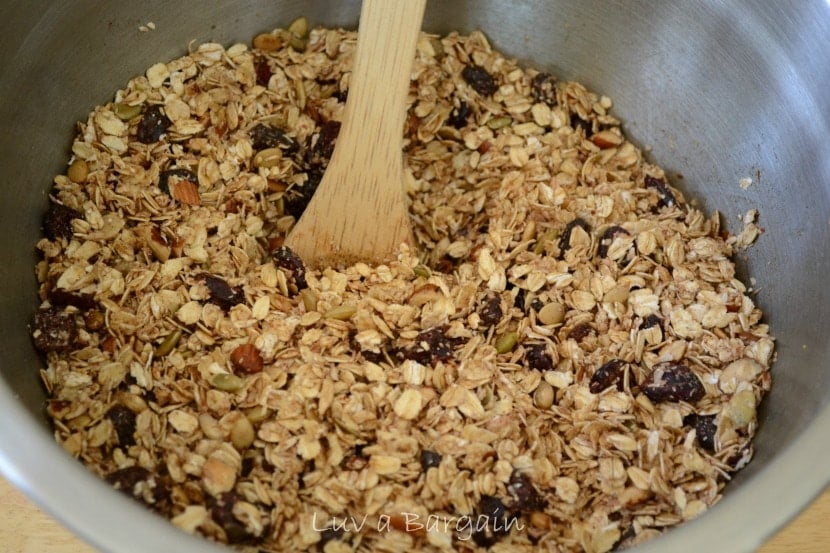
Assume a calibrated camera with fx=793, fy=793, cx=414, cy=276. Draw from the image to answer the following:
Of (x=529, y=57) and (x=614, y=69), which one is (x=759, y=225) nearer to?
(x=614, y=69)

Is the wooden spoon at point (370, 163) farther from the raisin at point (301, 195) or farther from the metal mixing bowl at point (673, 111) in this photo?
the metal mixing bowl at point (673, 111)

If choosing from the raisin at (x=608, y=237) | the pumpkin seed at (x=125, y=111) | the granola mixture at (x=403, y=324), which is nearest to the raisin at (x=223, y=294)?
the granola mixture at (x=403, y=324)

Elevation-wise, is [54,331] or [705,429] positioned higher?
[705,429]

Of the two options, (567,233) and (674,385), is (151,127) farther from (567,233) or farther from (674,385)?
(674,385)

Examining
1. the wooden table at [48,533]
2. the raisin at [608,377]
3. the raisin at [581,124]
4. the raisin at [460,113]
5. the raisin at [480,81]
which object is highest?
the raisin at [581,124]

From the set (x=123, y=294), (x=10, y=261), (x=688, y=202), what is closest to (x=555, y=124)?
(x=688, y=202)

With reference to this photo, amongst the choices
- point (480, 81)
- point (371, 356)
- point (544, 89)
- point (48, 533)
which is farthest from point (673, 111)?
point (48, 533)

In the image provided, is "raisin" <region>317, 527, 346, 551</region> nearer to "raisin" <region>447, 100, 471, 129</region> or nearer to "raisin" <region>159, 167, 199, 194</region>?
"raisin" <region>159, 167, 199, 194</region>
